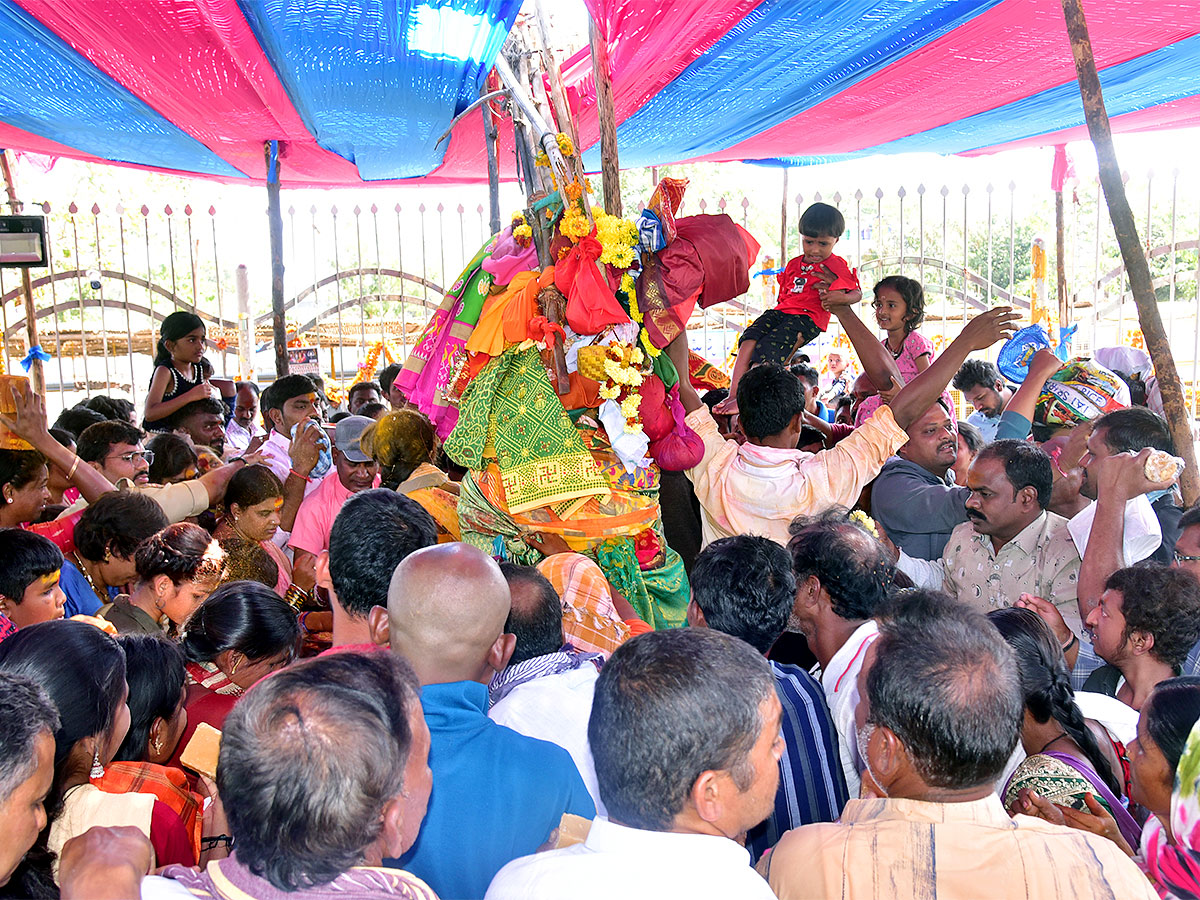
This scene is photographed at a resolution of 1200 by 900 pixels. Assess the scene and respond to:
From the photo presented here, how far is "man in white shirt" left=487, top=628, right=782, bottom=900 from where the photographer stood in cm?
134

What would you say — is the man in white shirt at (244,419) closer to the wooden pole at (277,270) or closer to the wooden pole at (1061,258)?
the wooden pole at (277,270)

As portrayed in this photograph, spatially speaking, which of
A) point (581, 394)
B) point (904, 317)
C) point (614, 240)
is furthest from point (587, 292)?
point (904, 317)

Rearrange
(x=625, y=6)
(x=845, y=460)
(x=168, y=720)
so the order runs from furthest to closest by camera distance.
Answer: (x=625, y=6)
(x=845, y=460)
(x=168, y=720)

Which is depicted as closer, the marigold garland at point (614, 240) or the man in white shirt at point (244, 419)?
the marigold garland at point (614, 240)

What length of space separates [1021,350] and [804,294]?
109 centimetres

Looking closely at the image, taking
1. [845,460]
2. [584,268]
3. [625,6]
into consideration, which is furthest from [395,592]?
[625,6]

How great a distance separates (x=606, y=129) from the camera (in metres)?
3.45

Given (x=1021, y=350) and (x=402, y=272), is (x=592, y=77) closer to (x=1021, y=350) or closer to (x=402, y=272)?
(x=1021, y=350)

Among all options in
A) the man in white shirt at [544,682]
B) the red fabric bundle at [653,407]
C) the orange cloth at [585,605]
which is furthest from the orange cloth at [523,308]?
the man in white shirt at [544,682]

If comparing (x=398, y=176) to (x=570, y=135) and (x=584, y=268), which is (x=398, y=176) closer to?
(x=570, y=135)

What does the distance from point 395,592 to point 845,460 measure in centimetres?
180

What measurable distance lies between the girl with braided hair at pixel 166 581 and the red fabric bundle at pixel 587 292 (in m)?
1.33

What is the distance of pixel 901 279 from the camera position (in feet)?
14.9

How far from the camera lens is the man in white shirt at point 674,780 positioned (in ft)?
4.39
